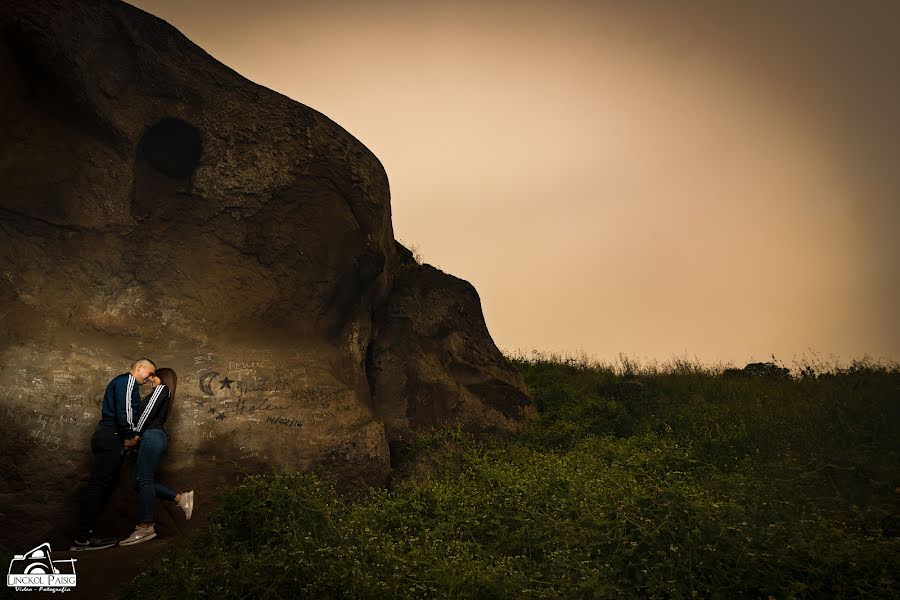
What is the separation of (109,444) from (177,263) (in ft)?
8.78

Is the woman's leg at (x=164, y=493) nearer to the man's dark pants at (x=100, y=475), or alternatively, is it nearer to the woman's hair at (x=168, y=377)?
the man's dark pants at (x=100, y=475)

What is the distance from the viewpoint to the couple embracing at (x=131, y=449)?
5.95m

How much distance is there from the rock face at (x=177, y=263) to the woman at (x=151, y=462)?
390 mm

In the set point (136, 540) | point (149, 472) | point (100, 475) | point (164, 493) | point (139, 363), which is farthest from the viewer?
point (139, 363)

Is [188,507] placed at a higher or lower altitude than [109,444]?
lower

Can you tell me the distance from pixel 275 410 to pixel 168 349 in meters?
1.59

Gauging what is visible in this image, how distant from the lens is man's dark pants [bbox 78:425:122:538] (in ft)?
19.4

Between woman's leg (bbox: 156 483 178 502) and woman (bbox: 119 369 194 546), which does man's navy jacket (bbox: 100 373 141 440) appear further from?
woman's leg (bbox: 156 483 178 502)

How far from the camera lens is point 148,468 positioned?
621 cm

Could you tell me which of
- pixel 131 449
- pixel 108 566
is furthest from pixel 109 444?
pixel 108 566

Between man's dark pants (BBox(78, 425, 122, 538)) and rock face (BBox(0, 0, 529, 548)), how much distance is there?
27 cm

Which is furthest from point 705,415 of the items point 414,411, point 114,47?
point 114,47

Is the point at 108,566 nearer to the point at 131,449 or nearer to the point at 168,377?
the point at 131,449

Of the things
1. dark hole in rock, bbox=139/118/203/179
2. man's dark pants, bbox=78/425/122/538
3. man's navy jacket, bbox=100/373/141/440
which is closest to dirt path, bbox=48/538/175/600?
man's dark pants, bbox=78/425/122/538
